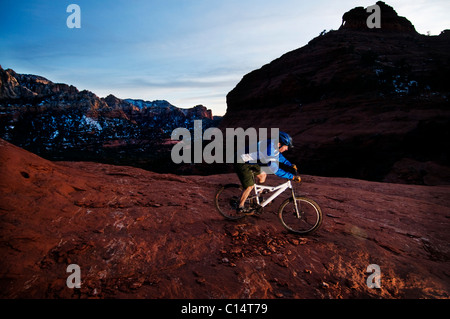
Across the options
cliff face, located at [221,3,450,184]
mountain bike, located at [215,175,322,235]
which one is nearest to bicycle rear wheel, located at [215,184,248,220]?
mountain bike, located at [215,175,322,235]

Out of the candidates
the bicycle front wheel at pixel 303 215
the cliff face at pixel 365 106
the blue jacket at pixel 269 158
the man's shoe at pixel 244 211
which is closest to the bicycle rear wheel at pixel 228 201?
the man's shoe at pixel 244 211

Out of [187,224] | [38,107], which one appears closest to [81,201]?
[187,224]

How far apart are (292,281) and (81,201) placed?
4412 mm

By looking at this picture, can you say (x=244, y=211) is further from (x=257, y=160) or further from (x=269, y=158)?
(x=269, y=158)

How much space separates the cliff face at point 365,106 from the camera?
655 inches

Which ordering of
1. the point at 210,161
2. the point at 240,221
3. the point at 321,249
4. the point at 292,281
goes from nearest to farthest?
the point at 292,281 < the point at 321,249 < the point at 240,221 < the point at 210,161

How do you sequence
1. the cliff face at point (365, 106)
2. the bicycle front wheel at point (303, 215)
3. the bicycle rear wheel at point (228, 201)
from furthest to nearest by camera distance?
1. the cliff face at point (365, 106)
2. the bicycle rear wheel at point (228, 201)
3. the bicycle front wheel at point (303, 215)

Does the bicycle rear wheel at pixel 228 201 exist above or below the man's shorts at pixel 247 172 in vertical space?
below

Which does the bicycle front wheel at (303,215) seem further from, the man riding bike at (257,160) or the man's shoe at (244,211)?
the man riding bike at (257,160)

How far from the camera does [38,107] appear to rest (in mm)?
99812

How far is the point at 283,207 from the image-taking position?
4.34 meters

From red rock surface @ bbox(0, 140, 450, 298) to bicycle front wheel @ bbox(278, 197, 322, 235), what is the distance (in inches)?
8.9

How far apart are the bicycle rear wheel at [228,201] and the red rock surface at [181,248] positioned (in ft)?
0.77

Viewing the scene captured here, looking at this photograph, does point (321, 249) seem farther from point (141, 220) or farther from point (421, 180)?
point (421, 180)
